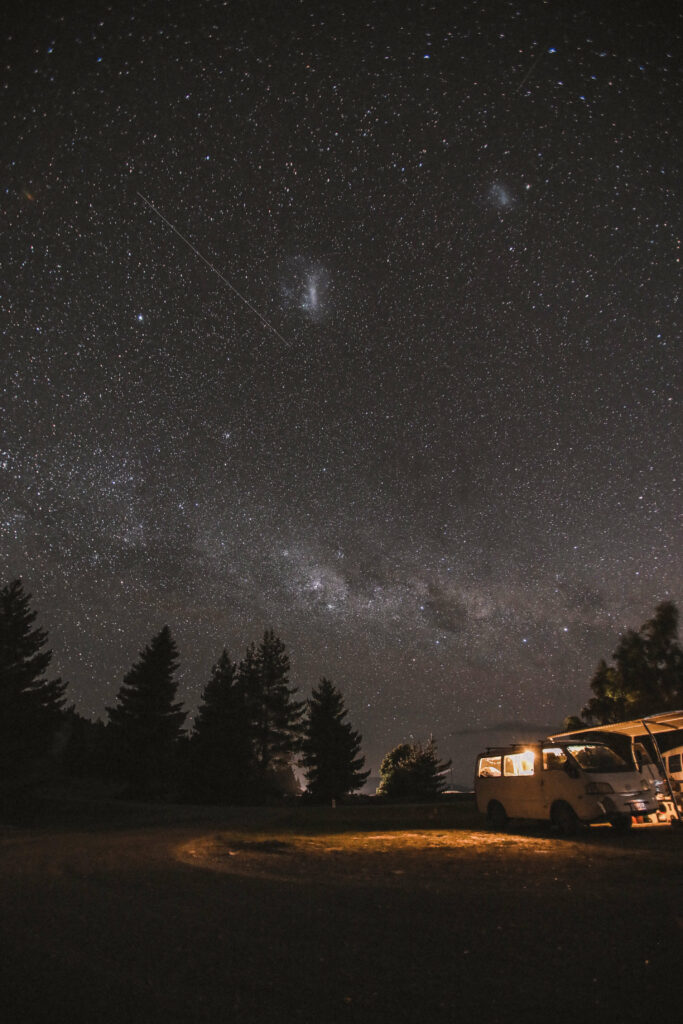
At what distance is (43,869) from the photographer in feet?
31.9

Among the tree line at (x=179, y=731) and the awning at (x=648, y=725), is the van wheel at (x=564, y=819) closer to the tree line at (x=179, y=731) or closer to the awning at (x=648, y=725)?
the awning at (x=648, y=725)

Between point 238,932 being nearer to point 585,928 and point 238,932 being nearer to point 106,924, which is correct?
point 106,924

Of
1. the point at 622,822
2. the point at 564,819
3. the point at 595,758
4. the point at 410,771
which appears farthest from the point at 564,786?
the point at 410,771

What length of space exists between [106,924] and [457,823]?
50.1 ft

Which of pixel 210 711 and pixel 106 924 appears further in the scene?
pixel 210 711

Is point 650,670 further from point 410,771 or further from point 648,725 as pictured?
point 410,771

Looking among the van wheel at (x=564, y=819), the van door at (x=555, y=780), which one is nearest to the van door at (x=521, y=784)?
the van door at (x=555, y=780)

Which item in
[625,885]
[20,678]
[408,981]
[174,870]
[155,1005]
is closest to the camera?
[155,1005]

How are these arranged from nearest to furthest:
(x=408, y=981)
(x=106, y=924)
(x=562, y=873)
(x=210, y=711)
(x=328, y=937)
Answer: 1. (x=408, y=981)
2. (x=328, y=937)
3. (x=106, y=924)
4. (x=562, y=873)
5. (x=210, y=711)

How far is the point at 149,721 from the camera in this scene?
46.1m

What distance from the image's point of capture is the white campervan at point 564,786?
12695 mm

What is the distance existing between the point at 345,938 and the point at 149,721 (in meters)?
44.5

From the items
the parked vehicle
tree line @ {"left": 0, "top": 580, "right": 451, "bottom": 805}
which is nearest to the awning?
the parked vehicle

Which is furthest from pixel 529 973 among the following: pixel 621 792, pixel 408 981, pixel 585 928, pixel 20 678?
pixel 20 678
